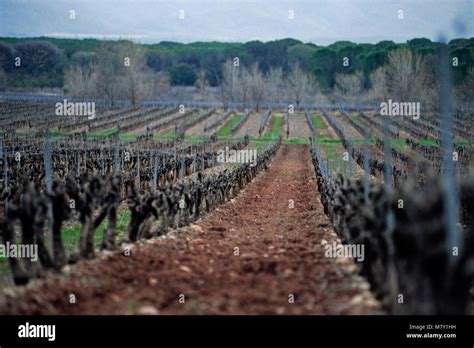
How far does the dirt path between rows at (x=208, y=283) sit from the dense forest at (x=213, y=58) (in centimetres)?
5203

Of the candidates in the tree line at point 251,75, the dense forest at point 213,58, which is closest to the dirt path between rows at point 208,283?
the tree line at point 251,75

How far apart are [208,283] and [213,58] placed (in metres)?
139

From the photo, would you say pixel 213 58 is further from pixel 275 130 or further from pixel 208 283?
pixel 208 283

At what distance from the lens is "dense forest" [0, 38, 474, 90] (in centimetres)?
8233

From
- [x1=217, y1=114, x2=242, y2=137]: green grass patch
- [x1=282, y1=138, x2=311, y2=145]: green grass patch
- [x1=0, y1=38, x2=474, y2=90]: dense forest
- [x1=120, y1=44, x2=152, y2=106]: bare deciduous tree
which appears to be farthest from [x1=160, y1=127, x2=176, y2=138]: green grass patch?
[x1=0, y1=38, x2=474, y2=90]: dense forest

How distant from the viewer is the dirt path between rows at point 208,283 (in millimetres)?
6105

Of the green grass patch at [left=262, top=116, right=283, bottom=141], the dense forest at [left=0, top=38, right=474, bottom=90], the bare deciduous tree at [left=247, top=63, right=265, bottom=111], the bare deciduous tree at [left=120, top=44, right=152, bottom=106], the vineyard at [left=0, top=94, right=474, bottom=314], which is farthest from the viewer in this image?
the dense forest at [left=0, top=38, right=474, bottom=90]

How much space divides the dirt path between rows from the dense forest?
52.0 metres

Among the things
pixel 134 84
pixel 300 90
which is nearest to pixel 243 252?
pixel 134 84

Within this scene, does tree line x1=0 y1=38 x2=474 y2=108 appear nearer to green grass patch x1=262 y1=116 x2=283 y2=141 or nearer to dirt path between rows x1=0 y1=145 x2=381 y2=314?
green grass patch x1=262 y1=116 x2=283 y2=141

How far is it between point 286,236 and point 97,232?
4.34 meters
